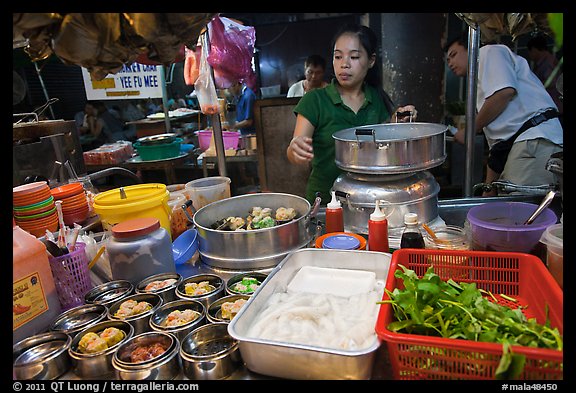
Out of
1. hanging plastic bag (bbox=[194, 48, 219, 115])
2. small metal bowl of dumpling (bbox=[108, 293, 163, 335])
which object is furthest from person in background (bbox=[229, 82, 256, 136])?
small metal bowl of dumpling (bbox=[108, 293, 163, 335])

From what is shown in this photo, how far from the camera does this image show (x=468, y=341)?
37.6 inches

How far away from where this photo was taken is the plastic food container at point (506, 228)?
4.63ft

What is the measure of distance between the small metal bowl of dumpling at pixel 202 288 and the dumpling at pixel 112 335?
0.83 ft

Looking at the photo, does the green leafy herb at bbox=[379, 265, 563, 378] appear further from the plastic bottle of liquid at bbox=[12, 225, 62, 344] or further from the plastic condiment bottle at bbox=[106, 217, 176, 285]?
the plastic bottle of liquid at bbox=[12, 225, 62, 344]

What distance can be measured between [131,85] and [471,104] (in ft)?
13.2

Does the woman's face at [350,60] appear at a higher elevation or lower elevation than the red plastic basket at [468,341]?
higher

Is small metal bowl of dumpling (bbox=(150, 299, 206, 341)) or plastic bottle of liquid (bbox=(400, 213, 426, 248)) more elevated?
plastic bottle of liquid (bbox=(400, 213, 426, 248))

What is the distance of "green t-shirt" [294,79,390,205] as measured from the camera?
2.72m

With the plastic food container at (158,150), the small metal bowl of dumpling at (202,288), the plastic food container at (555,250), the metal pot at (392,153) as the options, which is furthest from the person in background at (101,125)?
the plastic food container at (555,250)

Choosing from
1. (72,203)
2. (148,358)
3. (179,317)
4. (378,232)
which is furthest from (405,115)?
(72,203)

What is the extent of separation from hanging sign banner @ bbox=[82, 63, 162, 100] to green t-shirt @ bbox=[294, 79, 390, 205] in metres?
2.68

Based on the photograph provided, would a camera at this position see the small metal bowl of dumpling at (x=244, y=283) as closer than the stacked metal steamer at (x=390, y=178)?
Yes

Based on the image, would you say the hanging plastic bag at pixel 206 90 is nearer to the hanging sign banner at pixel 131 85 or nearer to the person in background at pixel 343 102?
the person in background at pixel 343 102

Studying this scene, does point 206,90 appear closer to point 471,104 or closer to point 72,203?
point 72,203
